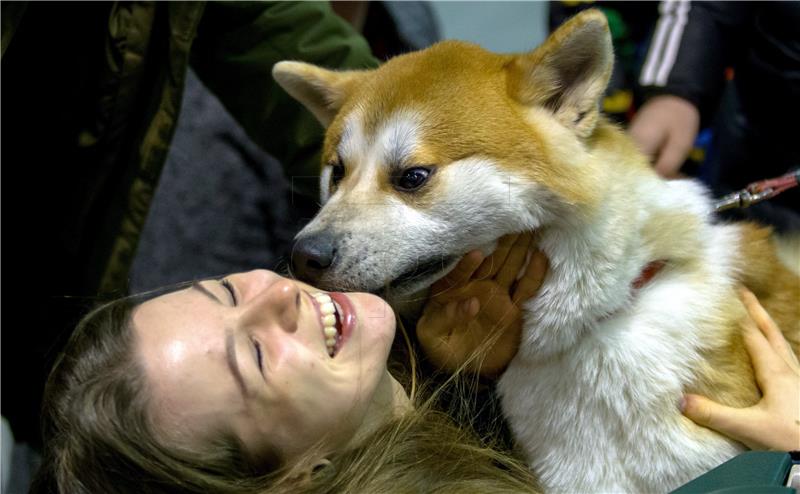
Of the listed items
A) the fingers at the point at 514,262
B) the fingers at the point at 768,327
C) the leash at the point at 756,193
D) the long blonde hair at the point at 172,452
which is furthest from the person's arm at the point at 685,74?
the long blonde hair at the point at 172,452

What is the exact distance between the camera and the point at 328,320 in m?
1.07

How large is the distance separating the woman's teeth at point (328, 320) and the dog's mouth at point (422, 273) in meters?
0.11

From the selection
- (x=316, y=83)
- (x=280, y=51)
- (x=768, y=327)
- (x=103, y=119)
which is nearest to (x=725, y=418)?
(x=768, y=327)

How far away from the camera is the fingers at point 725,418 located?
3.55 ft

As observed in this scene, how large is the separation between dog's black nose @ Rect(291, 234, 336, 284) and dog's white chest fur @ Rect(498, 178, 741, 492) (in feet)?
1.10

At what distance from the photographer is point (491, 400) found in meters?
1.24

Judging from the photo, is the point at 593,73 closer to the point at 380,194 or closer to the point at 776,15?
the point at 380,194

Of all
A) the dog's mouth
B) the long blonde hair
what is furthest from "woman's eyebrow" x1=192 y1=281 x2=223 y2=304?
the dog's mouth

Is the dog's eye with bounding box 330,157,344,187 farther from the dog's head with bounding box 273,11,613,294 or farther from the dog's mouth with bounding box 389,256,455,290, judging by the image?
Result: the dog's mouth with bounding box 389,256,455,290

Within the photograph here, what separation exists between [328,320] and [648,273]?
21.1 inches

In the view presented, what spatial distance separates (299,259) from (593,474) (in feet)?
1.87

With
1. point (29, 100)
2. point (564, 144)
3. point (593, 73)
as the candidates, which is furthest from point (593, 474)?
point (29, 100)

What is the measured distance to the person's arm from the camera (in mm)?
1856

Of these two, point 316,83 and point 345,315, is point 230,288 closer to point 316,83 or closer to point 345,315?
point 345,315
